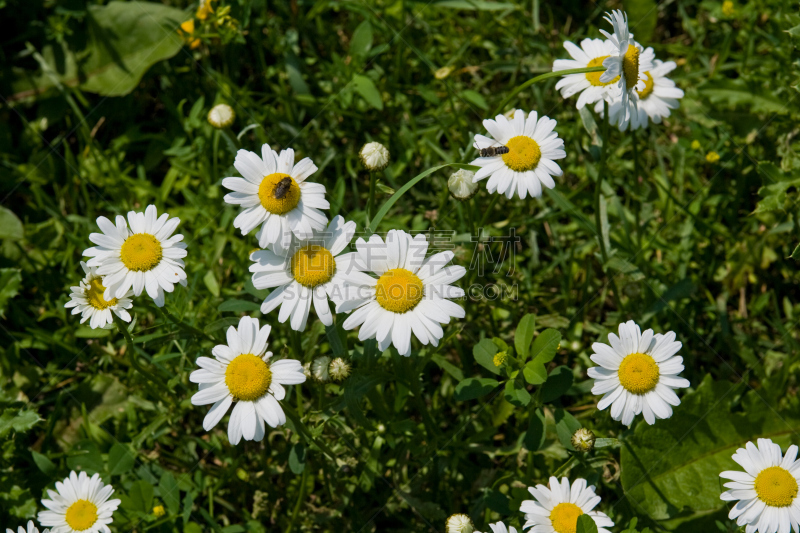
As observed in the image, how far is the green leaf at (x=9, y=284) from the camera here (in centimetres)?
443

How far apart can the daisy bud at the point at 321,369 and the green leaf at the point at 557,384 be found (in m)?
1.10

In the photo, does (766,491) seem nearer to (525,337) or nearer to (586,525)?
(586,525)

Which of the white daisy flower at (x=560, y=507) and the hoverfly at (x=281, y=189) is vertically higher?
the hoverfly at (x=281, y=189)

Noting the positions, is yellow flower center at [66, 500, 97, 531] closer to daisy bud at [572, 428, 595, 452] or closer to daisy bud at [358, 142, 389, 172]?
daisy bud at [358, 142, 389, 172]

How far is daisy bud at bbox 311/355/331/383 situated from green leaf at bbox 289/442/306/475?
493 millimetres

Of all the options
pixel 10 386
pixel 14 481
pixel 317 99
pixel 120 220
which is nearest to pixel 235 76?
pixel 317 99

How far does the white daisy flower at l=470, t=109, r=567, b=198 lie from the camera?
3.37m

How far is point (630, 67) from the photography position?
3.25m

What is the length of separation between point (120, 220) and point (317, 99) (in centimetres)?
223

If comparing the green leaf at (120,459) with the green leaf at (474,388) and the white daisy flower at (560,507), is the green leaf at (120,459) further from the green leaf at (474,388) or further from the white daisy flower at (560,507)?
the white daisy flower at (560,507)

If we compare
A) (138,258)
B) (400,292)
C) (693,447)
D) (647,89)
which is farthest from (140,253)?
(693,447)

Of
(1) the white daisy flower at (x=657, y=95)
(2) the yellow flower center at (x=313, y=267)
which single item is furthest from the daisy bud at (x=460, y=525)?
(1) the white daisy flower at (x=657, y=95)

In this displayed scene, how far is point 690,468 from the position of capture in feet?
12.5

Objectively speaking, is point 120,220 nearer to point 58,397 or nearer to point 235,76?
point 58,397
